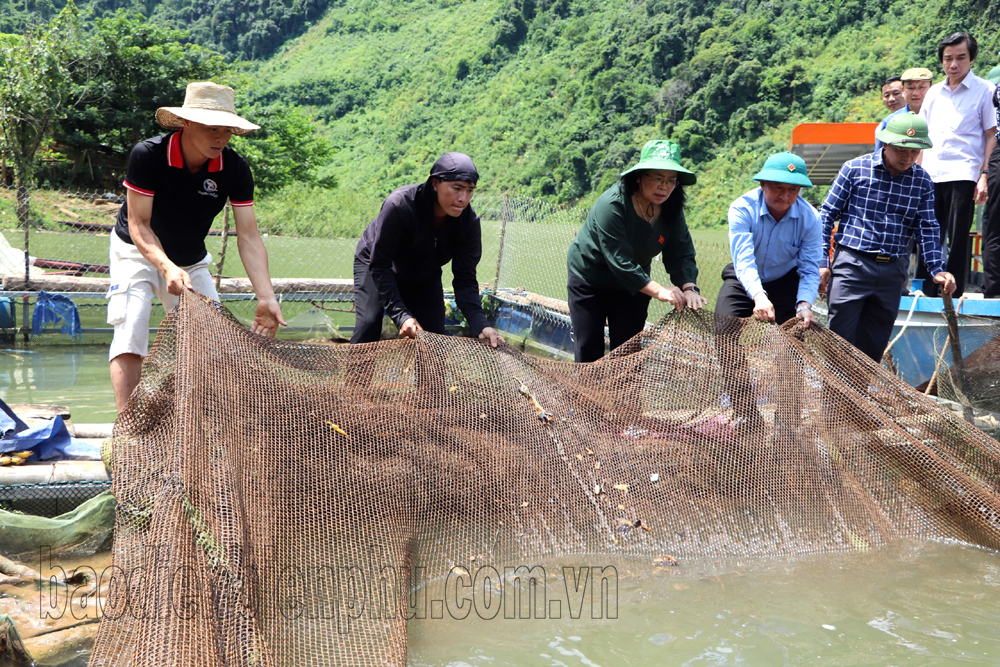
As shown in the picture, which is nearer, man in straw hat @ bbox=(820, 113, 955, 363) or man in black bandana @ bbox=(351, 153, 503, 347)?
man in black bandana @ bbox=(351, 153, 503, 347)

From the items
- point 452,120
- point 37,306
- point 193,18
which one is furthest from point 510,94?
point 37,306

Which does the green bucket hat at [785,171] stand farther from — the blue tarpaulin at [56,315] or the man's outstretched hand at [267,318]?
the blue tarpaulin at [56,315]

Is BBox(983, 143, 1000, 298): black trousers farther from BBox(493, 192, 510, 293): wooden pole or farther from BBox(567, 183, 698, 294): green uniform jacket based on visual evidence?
BBox(493, 192, 510, 293): wooden pole

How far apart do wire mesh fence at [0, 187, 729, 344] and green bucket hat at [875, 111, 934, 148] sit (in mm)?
4404

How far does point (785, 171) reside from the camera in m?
3.98

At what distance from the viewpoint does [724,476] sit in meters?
3.57

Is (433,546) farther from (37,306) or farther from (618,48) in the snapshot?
(618,48)

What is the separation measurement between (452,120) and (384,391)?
2471 inches

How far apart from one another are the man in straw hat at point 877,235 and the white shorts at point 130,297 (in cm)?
320

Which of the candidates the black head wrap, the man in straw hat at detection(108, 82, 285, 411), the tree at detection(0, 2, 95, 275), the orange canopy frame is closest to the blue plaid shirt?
the black head wrap

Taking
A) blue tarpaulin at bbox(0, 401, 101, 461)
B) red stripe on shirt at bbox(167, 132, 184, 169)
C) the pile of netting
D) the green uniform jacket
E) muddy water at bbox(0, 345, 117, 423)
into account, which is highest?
red stripe on shirt at bbox(167, 132, 184, 169)

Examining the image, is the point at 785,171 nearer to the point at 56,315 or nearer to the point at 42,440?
the point at 42,440

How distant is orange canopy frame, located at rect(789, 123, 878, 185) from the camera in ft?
35.2

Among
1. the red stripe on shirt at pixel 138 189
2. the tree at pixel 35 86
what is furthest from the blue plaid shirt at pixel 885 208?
the tree at pixel 35 86
